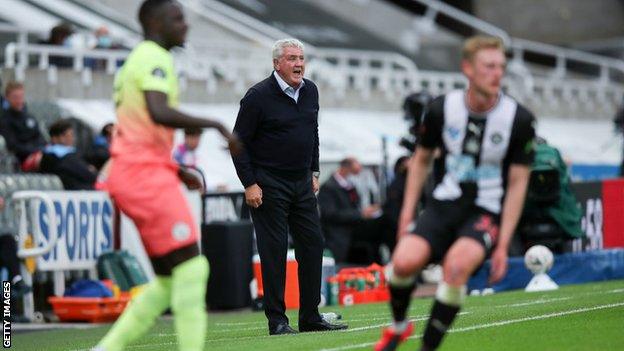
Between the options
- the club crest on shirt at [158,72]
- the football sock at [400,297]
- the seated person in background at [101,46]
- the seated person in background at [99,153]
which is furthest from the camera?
the seated person in background at [101,46]

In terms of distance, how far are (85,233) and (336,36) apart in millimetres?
23754

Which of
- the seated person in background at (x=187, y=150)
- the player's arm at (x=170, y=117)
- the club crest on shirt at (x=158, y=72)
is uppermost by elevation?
the club crest on shirt at (x=158, y=72)

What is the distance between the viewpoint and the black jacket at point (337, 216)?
21719mm

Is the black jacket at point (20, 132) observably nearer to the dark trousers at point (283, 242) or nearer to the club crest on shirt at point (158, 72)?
the dark trousers at point (283, 242)

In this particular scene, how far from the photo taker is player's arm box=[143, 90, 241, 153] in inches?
347

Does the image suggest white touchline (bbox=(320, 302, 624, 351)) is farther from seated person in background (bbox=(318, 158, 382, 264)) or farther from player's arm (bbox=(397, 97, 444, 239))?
seated person in background (bbox=(318, 158, 382, 264))

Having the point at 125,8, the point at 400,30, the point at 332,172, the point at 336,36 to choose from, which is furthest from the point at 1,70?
the point at 400,30

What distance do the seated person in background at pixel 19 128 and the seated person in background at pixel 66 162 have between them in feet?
3.20

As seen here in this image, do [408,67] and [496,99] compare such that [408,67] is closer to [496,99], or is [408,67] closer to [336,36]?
[336,36]

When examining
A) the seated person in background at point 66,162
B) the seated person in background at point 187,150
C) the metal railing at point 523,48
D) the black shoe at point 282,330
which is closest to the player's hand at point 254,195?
the black shoe at point 282,330

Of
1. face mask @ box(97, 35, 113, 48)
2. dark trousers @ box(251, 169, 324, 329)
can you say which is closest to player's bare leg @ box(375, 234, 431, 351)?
dark trousers @ box(251, 169, 324, 329)

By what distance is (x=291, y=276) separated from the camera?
17547 millimetres

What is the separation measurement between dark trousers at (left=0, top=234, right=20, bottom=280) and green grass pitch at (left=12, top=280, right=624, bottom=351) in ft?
4.73

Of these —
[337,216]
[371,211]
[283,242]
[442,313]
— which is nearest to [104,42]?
[371,211]
